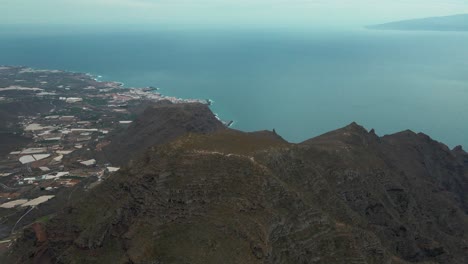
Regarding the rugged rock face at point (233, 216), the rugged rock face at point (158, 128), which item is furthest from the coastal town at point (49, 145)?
the rugged rock face at point (233, 216)

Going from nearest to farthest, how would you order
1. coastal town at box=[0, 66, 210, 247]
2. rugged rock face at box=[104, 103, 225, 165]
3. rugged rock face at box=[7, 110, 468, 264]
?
1. rugged rock face at box=[7, 110, 468, 264]
2. coastal town at box=[0, 66, 210, 247]
3. rugged rock face at box=[104, 103, 225, 165]

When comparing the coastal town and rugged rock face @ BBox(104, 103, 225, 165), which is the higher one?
rugged rock face @ BBox(104, 103, 225, 165)

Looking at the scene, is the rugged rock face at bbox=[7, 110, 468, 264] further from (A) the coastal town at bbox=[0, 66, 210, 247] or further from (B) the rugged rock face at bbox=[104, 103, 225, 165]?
(B) the rugged rock face at bbox=[104, 103, 225, 165]

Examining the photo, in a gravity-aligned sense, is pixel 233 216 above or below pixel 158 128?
above

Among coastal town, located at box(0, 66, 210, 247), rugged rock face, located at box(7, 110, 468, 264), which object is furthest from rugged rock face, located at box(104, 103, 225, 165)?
rugged rock face, located at box(7, 110, 468, 264)

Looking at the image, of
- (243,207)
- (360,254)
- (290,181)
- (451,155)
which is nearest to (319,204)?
(290,181)

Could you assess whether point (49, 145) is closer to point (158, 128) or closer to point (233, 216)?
point (158, 128)

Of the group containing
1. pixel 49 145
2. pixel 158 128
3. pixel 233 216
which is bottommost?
pixel 49 145

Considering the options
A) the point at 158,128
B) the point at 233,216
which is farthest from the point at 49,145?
the point at 233,216
